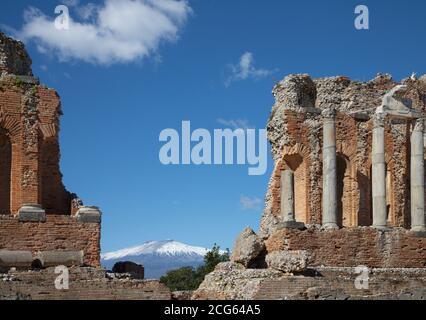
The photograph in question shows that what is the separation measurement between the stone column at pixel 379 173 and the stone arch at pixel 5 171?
12927 millimetres

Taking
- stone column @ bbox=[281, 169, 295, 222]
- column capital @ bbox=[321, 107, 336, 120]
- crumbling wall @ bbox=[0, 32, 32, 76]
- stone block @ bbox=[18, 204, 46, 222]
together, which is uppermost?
crumbling wall @ bbox=[0, 32, 32, 76]

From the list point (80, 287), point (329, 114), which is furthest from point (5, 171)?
point (329, 114)

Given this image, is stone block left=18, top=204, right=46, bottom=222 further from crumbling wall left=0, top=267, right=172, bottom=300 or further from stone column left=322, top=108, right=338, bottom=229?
stone column left=322, top=108, right=338, bottom=229

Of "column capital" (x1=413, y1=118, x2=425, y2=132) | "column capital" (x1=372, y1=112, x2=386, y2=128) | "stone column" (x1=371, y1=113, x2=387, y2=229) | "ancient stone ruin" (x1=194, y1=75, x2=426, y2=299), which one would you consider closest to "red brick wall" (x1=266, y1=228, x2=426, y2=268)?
"ancient stone ruin" (x1=194, y1=75, x2=426, y2=299)

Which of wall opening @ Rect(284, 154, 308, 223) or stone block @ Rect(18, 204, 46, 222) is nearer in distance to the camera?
stone block @ Rect(18, 204, 46, 222)

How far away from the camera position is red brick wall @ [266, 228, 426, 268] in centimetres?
2747

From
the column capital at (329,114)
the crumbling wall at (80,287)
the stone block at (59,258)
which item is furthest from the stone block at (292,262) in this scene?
the column capital at (329,114)

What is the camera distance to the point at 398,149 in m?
33.5

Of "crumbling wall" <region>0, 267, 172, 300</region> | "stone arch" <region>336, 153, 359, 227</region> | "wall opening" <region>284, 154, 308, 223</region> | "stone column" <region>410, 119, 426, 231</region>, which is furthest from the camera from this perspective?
"stone arch" <region>336, 153, 359, 227</region>

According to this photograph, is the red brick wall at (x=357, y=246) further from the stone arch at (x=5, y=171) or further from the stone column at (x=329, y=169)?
the stone arch at (x=5, y=171)

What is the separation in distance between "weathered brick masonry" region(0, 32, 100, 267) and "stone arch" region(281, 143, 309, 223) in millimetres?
8795

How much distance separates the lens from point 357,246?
94.0 ft
